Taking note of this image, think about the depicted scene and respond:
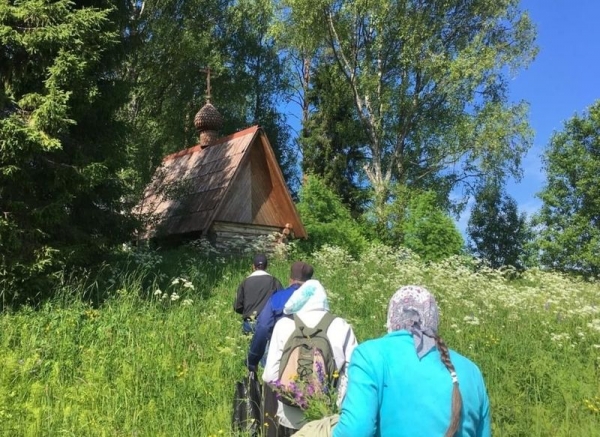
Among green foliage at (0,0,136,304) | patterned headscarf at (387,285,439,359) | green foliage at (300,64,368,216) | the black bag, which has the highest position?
green foliage at (300,64,368,216)

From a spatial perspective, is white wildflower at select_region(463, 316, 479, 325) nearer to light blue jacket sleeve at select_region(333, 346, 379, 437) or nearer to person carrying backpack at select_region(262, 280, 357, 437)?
person carrying backpack at select_region(262, 280, 357, 437)

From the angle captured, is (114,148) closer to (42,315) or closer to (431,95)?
(42,315)

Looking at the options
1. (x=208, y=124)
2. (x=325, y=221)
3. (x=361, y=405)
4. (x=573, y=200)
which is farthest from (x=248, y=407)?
(x=573, y=200)

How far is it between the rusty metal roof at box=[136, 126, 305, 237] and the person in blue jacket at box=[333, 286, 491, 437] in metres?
13.3

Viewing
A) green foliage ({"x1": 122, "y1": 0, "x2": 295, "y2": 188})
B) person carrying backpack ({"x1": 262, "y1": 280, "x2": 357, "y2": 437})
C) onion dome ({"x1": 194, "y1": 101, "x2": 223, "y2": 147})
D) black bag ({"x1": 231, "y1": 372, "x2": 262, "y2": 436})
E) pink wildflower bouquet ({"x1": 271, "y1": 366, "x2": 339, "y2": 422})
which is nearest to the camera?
pink wildflower bouquet ({"x1": 271, "y1": 366, "x2": 339, "y2": 422})

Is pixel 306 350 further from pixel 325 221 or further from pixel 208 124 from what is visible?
pixel 208 124

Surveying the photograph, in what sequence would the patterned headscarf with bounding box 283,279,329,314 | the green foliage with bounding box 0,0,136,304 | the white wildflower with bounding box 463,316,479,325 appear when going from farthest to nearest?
the green foliage with bounding box 0,0,136,304 < the white wildflower with bounding box 463,316,479,325 < the patterned headscarf with bounding box 283,279,329,314

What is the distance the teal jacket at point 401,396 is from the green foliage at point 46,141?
6.97 metres

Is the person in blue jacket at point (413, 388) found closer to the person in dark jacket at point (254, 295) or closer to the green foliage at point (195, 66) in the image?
the person in dark jacket at point (254, 295)

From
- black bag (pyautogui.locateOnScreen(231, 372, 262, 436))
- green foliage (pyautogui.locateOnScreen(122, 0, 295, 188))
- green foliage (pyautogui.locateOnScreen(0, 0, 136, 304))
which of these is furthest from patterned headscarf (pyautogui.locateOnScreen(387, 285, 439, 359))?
green foliage (pyautogui.locateOnScreen(122, 0, 295, 188))

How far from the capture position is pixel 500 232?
3616 cm

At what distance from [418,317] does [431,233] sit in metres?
17.4

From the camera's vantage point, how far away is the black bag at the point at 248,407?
4.15 metres

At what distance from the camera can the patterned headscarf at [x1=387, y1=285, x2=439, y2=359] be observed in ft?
7.73
